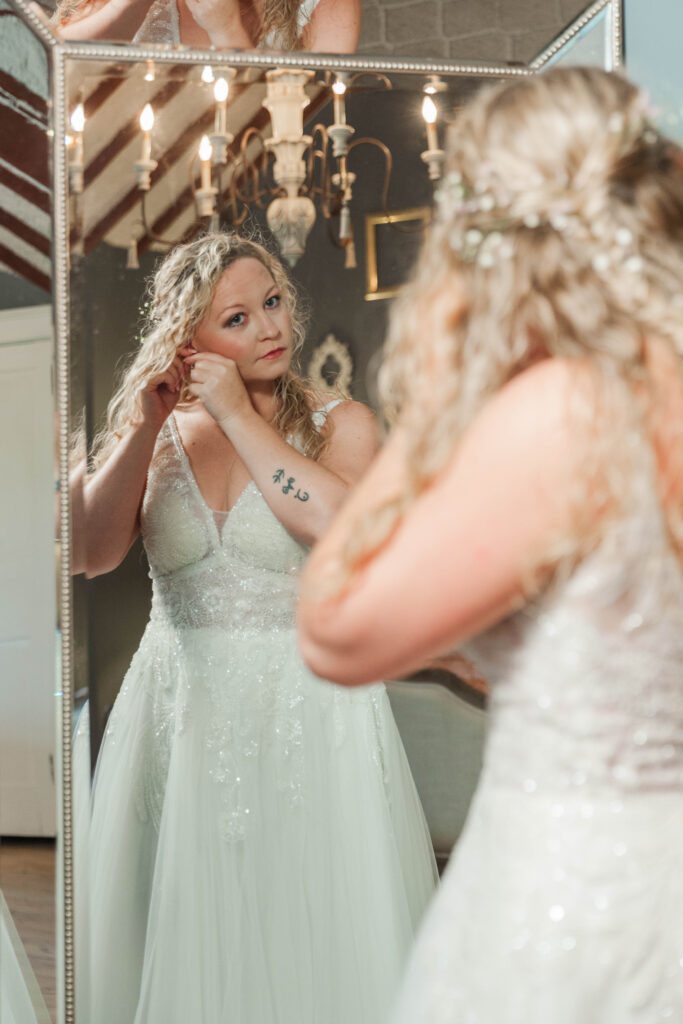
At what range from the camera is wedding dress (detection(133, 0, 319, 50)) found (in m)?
1.55

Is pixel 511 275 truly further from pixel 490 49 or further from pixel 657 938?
pixel 490 49

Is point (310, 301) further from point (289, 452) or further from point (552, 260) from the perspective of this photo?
point (552, 260)

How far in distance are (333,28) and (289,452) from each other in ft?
2.04

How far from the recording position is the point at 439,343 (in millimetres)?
894

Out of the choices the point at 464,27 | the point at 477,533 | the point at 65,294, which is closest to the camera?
the point at 477,533

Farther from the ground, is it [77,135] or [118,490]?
[77,135]

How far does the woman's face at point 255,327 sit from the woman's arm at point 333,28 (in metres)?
0.33

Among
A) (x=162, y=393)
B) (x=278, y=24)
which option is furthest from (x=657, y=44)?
(x=162, y=393)

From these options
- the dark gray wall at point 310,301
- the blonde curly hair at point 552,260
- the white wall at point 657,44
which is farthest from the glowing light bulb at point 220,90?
the blonde curly hair at point 552,260

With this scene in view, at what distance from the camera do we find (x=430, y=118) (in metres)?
1.60

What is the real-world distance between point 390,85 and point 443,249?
2.52 ft

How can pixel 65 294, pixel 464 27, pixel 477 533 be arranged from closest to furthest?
pixel 477 533 < pixel 65 294 < pixel 464 27

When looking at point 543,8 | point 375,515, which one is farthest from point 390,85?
point 375,515

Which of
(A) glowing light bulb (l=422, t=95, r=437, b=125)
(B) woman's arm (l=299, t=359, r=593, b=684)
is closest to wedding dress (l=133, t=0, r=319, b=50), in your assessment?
(A) glowing light bulb (l=422, t=95, r=437, b=125)
